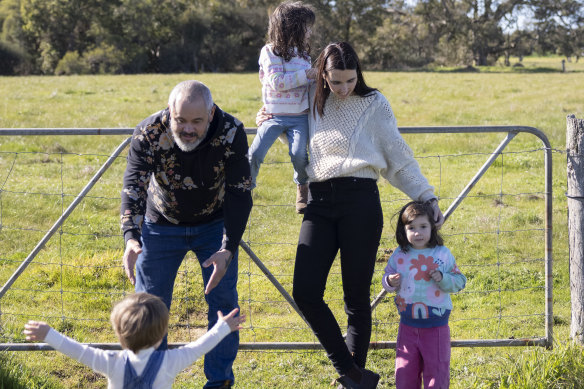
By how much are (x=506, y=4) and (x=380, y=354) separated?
64.5 m

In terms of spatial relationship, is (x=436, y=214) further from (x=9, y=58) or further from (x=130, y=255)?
(x=9, y=58)

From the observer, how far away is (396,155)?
4180 mm

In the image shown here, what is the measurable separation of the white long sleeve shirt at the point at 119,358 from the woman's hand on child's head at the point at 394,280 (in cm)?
131

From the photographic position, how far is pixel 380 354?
18.0ft

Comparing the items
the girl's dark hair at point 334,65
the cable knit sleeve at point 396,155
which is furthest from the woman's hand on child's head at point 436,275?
the girl's dark hair at point 334,65

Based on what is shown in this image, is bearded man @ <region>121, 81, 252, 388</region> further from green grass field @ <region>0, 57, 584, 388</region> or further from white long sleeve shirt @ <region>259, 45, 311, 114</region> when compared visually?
green grass field @ <region>0, 57, 584, 388</region>

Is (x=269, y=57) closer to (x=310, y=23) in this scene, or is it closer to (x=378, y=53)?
(x=310, y=23)

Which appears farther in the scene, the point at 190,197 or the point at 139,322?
the point at 190,197

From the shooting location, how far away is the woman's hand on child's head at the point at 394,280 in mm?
4117

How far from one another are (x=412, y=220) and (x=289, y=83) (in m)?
1.15

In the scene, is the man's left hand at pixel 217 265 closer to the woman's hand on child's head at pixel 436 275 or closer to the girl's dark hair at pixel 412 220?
the girl's dark hair at pixel 412 220

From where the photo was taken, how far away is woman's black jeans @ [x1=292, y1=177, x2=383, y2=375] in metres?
4.07

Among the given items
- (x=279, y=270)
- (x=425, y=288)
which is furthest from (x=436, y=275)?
(x=279, y=270)

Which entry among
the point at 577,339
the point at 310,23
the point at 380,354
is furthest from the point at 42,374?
the point at 577,339
